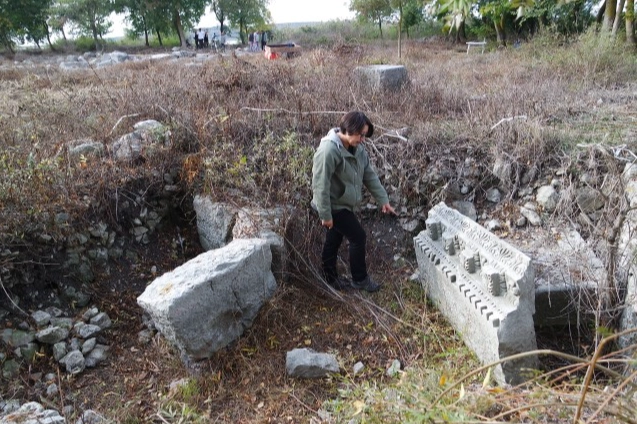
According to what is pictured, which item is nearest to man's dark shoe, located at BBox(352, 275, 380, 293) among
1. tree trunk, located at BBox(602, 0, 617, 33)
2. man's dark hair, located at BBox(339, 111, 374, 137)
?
man's dark hair, located at BBox(339, 111, 374, 137)

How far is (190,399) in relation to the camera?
3.33 metres

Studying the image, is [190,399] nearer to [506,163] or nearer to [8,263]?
[8,263]

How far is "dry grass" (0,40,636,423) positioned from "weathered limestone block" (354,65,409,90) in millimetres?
329

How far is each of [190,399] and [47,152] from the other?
123 inches

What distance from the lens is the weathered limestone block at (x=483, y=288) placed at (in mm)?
3156

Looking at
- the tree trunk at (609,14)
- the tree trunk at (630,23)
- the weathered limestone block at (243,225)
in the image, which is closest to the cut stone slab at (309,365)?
the weathered limestone block at (243,225)

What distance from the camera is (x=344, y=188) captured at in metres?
4.10

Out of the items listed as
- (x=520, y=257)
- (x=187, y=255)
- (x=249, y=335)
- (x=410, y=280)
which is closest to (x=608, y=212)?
(x=520, y=257)

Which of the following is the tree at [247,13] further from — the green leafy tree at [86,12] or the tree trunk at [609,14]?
the tree trunk at [609,14]

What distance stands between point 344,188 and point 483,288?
4.38ft

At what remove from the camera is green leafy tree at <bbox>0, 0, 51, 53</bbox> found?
25.6 m

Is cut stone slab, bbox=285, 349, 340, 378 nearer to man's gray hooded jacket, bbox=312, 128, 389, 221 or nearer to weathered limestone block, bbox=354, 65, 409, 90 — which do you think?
man's gray hooded jacket, bbox=312, 128, 389, 221

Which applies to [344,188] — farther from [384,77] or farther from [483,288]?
[384,77]

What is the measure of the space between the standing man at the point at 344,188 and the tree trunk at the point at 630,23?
9.63 metres
